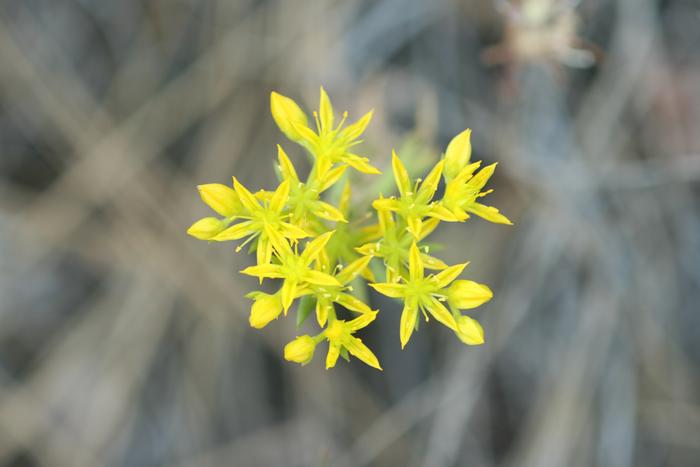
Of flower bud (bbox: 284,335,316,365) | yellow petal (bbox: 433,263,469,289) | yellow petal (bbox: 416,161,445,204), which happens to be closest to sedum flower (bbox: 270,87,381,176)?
yellow petal (bbox: 416,161,445,204)

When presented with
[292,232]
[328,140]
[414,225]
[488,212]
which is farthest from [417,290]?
[328,140]

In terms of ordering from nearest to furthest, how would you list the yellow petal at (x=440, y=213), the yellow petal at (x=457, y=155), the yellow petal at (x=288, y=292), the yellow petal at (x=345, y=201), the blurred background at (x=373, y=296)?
the yellow petal at (x=288, y=292) < the yellow petal at (x=440, y=213) < the yellow petal at (x=457, y=155) < the yellow petal at (x=345, y=201) < the blurred background at (x=373, y=296)

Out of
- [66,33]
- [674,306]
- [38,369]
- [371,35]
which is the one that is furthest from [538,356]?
[66,33]

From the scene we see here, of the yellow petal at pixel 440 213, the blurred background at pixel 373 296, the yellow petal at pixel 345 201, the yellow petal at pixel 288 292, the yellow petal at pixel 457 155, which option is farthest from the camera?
the blurred background at pixel 373 296

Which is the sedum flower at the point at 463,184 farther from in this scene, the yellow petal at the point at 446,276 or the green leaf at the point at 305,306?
the green leaf at the point at 305,306

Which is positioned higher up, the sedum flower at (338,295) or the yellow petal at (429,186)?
the yellow petal at (429,186)

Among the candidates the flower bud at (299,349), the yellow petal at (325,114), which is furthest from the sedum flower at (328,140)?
the flower bud at (299,349)

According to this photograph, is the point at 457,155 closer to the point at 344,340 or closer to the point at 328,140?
the point at 328,140

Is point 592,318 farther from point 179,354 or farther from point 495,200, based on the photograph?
point 179,354
